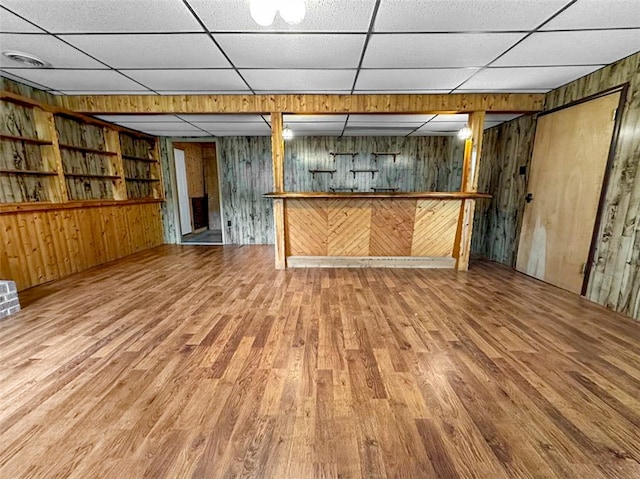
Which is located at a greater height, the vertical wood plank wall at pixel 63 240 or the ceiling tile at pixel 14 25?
the ceiling tile at pixel 14 25

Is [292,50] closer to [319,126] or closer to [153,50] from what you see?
[153,50]

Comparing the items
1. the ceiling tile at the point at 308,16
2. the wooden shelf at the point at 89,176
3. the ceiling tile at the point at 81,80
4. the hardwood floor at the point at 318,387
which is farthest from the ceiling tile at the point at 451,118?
the wooden shelf at the point at 89,176

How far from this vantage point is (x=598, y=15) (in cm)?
206

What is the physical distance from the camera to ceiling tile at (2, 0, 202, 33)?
6.33 feet

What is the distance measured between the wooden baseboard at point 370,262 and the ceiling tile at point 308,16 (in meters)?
3.10

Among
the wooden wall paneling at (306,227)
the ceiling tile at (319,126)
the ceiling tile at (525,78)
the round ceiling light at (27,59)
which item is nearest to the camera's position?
the round ceiling light at (27,59)

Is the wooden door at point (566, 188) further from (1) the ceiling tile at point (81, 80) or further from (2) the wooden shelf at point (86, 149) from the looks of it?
(2) the wooden shelf at point (86, 149)

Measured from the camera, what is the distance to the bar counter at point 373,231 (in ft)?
14.3

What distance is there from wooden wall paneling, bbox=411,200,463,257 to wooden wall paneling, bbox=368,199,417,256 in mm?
104

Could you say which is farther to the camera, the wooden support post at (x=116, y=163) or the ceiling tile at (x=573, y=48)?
the wooden support post at (x=116, y=163)

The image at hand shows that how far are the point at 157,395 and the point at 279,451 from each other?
0.89m

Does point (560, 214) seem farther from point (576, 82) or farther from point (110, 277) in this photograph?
point (110, 277)

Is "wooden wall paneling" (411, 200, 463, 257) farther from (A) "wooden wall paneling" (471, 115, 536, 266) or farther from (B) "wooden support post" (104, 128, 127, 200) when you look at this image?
(B) "wooden support post" (104, 128, 127, 200)

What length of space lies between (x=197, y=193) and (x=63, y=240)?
4930 millimetres
